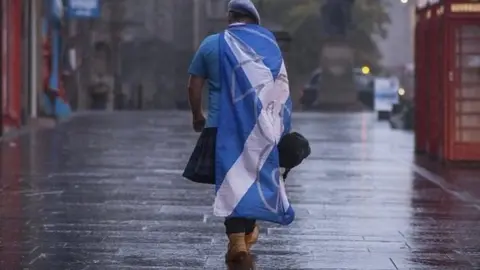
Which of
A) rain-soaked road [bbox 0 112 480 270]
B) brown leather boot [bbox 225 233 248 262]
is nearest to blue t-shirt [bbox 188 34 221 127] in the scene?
brown leather boot [bbox 225 233 248 262]

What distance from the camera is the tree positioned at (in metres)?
45.1

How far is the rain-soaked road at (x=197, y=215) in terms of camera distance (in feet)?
26.0

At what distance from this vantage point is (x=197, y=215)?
33.3 ft

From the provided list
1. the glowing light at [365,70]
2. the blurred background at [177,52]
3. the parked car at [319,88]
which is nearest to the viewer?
the blurred background at [177,52]

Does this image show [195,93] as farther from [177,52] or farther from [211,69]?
[177,52]

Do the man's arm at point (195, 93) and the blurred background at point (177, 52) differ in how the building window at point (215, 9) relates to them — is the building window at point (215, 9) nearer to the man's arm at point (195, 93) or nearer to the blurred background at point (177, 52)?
the blurred background at point (177, 52)

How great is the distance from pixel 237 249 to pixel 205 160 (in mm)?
632

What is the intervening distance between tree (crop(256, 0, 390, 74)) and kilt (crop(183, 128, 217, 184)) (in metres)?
32.6

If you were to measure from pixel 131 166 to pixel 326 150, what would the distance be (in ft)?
14.7

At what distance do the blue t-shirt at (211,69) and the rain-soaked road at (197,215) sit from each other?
3.29 feet

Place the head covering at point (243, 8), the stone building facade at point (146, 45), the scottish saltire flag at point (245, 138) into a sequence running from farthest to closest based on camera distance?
the stone building facade at point (146, 45) < the head covering at point (243, 8) < the scottish saltire flag at point (245, 138)

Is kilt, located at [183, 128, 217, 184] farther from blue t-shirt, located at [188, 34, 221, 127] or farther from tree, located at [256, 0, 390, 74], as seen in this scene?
tree, located at [256, 0, 390, 74]

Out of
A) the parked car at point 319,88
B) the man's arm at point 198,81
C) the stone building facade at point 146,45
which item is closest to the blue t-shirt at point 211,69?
the man's arm at point 198,81

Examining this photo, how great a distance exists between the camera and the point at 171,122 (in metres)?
28.8
